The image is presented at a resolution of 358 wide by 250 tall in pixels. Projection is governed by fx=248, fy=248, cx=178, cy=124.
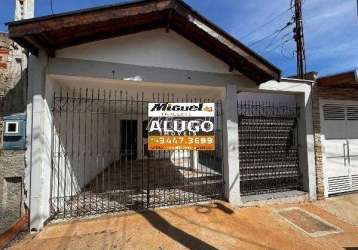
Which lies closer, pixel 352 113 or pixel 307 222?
pixel 307 222

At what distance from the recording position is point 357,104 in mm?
7629

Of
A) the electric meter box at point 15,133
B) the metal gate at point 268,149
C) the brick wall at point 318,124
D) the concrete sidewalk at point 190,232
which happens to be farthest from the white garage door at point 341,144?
the electric meter box at point 15,133

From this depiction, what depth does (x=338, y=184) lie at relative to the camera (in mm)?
7141

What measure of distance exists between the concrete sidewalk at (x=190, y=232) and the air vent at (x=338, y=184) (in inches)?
66.4

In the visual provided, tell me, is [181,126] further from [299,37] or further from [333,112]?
[299,37]

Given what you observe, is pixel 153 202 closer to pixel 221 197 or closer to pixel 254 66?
pixel 221 197

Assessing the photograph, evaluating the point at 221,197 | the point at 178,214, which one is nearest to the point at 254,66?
the point at 221,197

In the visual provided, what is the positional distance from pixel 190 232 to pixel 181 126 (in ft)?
7.37

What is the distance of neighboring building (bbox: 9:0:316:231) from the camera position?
4684 mm

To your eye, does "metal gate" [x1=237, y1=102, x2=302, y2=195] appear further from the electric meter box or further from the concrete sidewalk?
the electric meter box

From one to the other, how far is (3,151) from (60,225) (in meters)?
1.76

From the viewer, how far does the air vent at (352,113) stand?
7529 millimetres

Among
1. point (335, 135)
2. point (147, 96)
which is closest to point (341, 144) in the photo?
point (335, 135)

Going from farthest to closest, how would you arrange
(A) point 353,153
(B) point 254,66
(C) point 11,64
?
(A) point 353,153 < (B) point 254,66 < (C) point 11,64
